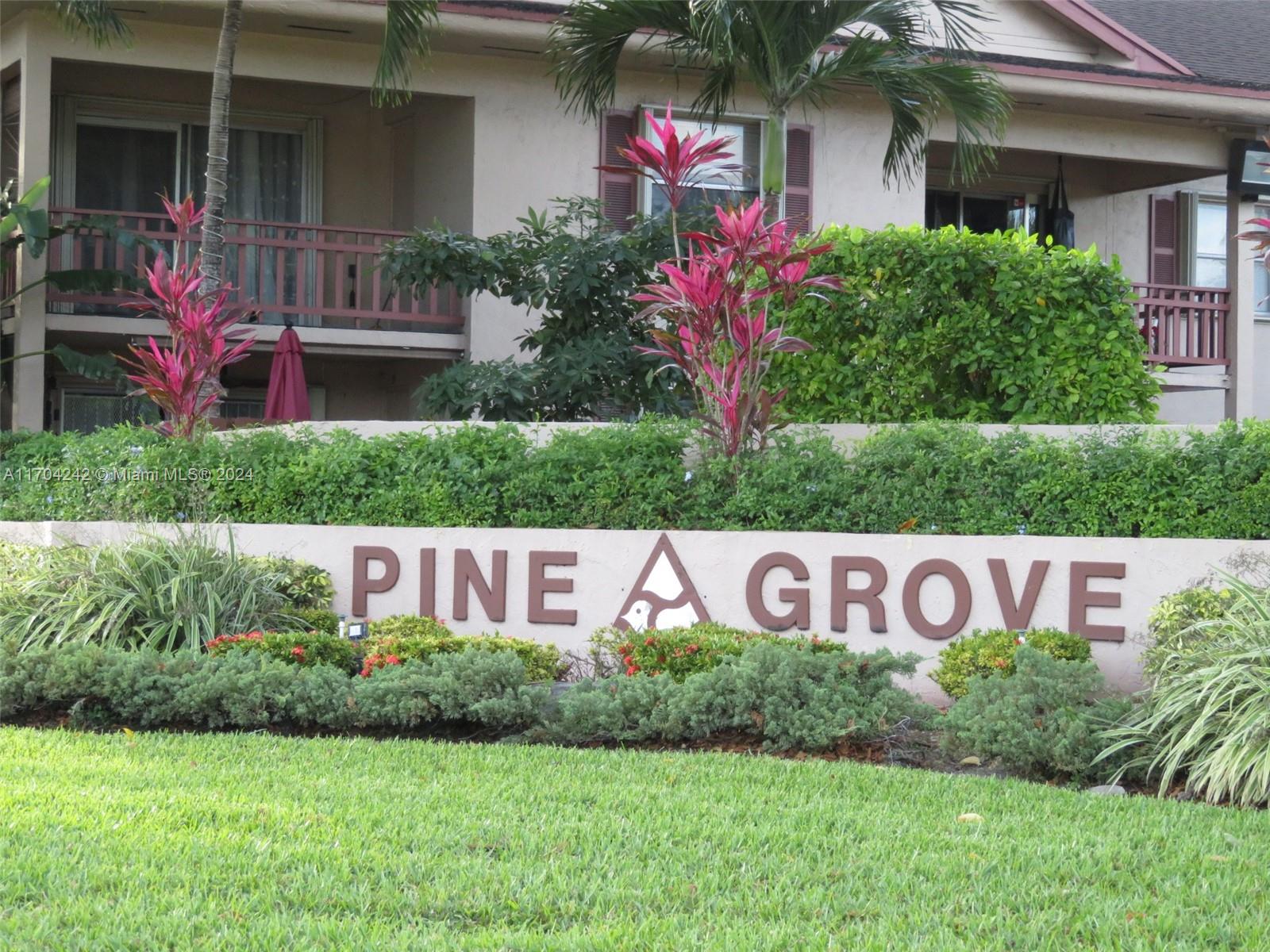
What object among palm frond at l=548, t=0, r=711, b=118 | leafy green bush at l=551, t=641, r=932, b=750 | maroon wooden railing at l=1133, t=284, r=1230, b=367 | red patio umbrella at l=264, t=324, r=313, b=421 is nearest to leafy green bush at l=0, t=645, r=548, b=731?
leafy green bush at l=551, t=641, r=932, b=750

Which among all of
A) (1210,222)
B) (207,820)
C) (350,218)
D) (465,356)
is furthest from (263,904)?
(1210,222)

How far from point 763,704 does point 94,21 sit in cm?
921

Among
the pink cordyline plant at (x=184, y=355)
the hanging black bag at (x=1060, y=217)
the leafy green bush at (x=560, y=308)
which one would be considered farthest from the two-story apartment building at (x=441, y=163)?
the pink cordyline plant at (x=184, y=355)

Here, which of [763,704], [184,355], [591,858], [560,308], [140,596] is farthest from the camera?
[560,308]

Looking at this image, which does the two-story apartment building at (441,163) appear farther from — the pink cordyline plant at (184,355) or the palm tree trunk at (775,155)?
the pink cordyline plant at (184,355)

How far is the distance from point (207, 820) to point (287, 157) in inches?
502

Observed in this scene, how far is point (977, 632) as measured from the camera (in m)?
7.82

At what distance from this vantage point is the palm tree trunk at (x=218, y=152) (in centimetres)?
1244

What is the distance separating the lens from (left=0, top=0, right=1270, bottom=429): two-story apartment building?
564 inches

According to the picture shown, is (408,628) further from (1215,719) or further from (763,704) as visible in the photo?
(1215,719)

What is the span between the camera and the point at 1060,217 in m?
17.7

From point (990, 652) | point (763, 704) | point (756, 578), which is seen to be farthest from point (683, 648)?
point (990, 652)

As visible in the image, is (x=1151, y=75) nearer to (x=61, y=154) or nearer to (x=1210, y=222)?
(x=1210, y=222)

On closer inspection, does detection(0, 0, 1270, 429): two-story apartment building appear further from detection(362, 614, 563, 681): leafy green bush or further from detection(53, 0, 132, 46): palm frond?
detection(362, 614, 563, 681): leafy green bush
